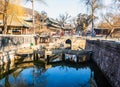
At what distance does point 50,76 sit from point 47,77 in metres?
0.49

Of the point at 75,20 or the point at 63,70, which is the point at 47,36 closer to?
the point at 63,70

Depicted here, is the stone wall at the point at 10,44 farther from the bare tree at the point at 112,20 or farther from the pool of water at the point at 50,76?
the bare tree at the point at 112,20

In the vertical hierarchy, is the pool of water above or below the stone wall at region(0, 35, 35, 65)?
below

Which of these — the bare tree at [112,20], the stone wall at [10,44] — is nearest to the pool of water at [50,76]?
the stone wall at [10,44]

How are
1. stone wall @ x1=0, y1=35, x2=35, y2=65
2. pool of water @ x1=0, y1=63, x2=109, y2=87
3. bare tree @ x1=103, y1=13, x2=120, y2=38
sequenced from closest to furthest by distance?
pool of water @ x1=0, y1=63, x2=109, y2=87 < stone wall @ x1=0, y1=35, x2=35, y2=65 < bare tree @ x1=103, y1=13, x2=120, y2=38

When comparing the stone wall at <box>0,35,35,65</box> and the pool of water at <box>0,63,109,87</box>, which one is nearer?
the pool of water at <box>0,63,109,87</box>

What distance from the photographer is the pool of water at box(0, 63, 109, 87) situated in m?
16.6

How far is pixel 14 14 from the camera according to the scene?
35.5m

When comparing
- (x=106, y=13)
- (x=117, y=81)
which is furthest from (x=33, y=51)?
(x=106, y=13)

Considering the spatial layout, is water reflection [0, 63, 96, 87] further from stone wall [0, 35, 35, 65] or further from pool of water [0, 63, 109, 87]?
stone wall [0, 35, 35, 65]

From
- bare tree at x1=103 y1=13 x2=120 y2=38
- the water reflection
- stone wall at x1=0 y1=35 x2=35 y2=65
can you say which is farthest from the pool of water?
bare tree at x1=103 y1=13 x2=120 y2=38

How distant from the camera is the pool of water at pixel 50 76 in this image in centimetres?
1659

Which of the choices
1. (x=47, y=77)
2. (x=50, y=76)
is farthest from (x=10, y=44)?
(x=47, y=77)

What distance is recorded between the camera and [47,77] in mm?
19281
